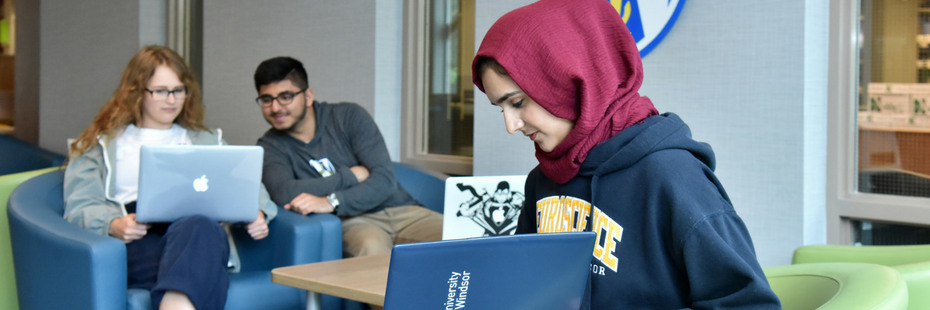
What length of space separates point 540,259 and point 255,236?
190cm

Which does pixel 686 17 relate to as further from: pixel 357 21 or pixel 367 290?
pixel 357 21

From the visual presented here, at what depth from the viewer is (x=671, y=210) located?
1041 mm

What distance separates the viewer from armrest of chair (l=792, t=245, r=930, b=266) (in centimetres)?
164

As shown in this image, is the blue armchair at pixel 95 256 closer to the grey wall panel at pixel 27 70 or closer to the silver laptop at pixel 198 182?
the silver laptop at pixel 198 182

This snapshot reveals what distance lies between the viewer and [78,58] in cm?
591

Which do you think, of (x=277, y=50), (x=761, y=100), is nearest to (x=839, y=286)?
(x=761, y=100)

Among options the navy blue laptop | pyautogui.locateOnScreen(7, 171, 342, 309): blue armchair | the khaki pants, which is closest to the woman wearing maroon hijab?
the navy blue laptop

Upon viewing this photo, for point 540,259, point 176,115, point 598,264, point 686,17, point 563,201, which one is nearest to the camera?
point 540,259

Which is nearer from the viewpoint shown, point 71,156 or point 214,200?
point 214,200

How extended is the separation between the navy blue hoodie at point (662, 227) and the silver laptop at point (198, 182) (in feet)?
4.72

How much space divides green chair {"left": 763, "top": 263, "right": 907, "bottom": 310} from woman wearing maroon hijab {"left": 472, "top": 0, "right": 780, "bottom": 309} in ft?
0.66

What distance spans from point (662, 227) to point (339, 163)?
2268 millimetres

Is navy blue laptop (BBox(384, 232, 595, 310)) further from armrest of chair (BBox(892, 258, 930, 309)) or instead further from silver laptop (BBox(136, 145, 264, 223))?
silver laptop (BBox(136, 145, 264, 223))

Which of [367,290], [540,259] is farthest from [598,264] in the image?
[367,290]
